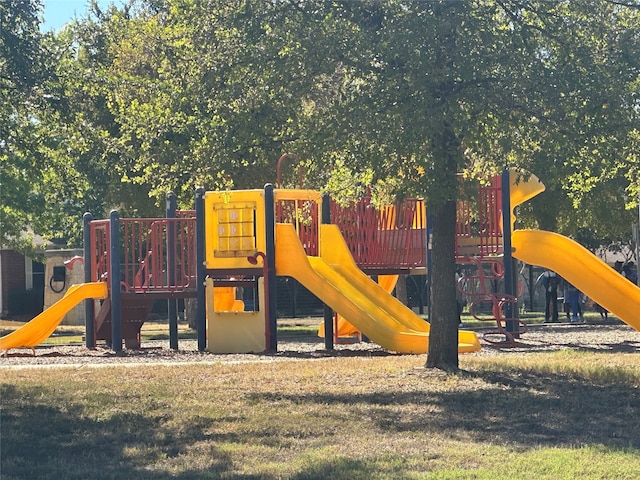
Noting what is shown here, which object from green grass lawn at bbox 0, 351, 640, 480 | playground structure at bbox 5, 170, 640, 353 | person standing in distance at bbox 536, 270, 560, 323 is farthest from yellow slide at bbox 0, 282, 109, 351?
person standing in distance at bbox 536, 270, 560, 323

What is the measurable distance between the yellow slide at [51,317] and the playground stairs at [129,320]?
426mm

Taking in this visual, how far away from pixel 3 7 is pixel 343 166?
157 inches

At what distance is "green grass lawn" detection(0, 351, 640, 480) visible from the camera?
7629 mm

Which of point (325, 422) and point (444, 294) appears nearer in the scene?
point (325, 422)

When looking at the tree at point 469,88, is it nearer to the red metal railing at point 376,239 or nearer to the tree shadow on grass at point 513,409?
the tree shadow on grass at point 513,409

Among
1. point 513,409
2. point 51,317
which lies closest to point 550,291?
point 51,317

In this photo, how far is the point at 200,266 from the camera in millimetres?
17875

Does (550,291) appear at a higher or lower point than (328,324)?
→ higher

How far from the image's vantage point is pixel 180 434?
9.08 metres

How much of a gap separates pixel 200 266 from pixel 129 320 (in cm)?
213

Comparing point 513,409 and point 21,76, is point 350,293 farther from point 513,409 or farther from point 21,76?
point 513,409

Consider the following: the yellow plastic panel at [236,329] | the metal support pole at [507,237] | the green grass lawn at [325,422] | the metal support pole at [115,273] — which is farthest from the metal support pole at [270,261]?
the metal support pole at [507,237]

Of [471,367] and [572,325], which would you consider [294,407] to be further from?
[572,325]

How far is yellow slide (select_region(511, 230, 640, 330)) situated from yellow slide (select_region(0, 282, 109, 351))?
7.29 meters
